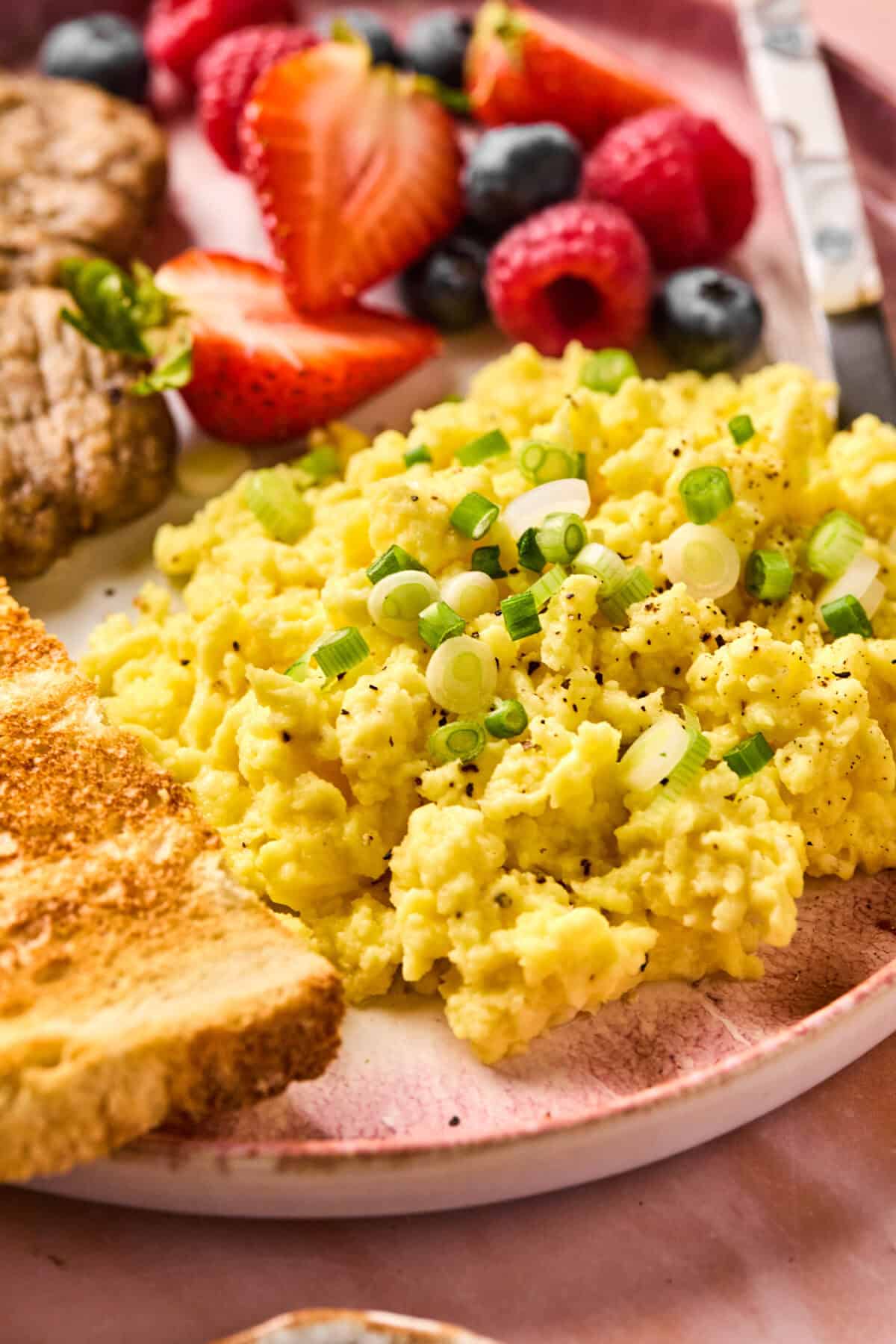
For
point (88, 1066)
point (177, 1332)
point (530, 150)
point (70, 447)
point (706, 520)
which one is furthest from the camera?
point (530, 150)

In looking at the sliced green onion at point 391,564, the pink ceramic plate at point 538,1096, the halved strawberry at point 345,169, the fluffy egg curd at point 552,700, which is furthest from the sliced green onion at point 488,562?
the halved strawberry at point 345,169

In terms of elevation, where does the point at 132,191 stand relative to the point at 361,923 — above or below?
above

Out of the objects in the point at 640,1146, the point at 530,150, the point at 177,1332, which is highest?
the point at 530,150

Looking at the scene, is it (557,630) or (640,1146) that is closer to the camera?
(640,1146)

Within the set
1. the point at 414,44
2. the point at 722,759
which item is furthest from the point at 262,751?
the point at 414,44

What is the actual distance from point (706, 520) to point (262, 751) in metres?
0.90

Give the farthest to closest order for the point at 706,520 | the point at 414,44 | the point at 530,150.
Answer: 1. the point at 414,44
2. the point at 530,150
3. the point at 706,520

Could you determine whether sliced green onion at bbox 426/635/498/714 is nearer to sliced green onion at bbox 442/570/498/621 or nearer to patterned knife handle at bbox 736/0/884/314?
sliced green onion at bbox 442/570/498/621

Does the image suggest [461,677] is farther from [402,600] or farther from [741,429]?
[741,429]

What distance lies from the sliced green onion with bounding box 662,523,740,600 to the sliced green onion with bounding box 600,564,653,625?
91 mm

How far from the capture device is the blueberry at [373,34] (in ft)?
12.0

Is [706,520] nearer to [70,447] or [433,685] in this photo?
[433,685]

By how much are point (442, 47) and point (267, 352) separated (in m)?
1.29

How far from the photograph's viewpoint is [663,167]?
325 centimetres
